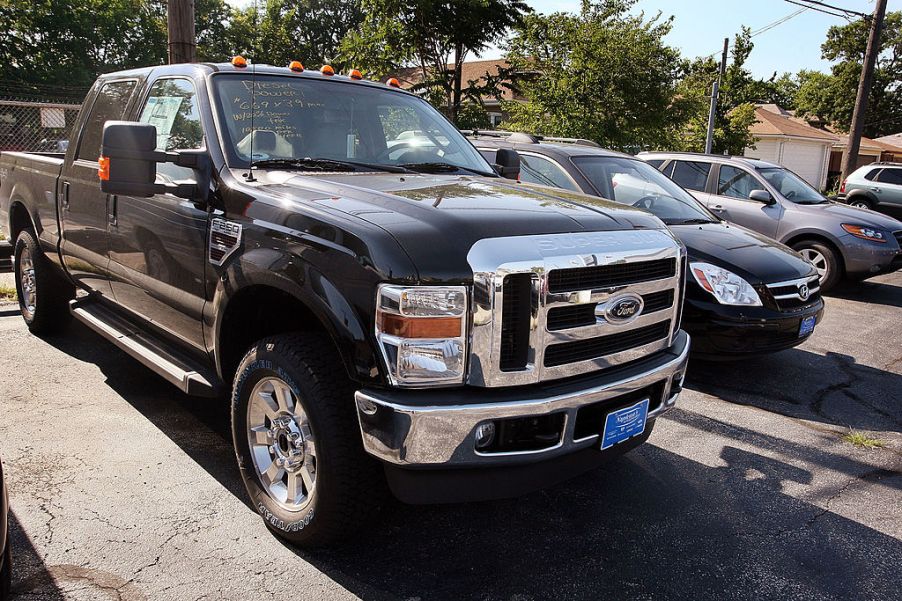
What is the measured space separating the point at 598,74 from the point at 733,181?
642cm

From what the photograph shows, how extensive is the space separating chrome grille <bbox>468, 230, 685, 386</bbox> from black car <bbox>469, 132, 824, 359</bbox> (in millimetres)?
2441

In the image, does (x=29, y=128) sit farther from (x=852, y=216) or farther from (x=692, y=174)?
(x=852, y=216)

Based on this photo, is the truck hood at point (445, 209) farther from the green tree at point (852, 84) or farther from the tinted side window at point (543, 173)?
the green tree at point (852, 84)

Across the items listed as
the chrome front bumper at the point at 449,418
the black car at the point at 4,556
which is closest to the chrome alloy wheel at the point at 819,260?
the chrome front bumper at the point at 449,418

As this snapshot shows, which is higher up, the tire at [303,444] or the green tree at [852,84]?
the green tree at [852,84]

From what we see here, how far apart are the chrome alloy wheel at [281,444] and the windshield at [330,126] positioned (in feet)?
3.76

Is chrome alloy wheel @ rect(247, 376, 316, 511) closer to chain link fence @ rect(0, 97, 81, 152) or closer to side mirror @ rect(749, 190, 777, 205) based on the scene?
side mirror @ rect(749, 190, 777, 205)

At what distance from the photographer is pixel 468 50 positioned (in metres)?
16.1

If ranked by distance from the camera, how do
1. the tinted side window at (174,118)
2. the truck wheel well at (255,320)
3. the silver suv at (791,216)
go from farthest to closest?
the silver suv at (791,216)
the tinted side window at (174,118)
the truck wheel well at (255,320)

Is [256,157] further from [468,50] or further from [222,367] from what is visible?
[468,50]

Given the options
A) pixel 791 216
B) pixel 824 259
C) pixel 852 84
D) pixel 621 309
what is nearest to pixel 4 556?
pixel 621 309

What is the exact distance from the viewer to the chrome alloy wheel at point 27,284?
17.8ft

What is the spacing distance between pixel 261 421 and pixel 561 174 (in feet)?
13.4

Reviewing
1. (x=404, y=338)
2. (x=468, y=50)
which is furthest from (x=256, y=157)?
(x=468, y=50)
